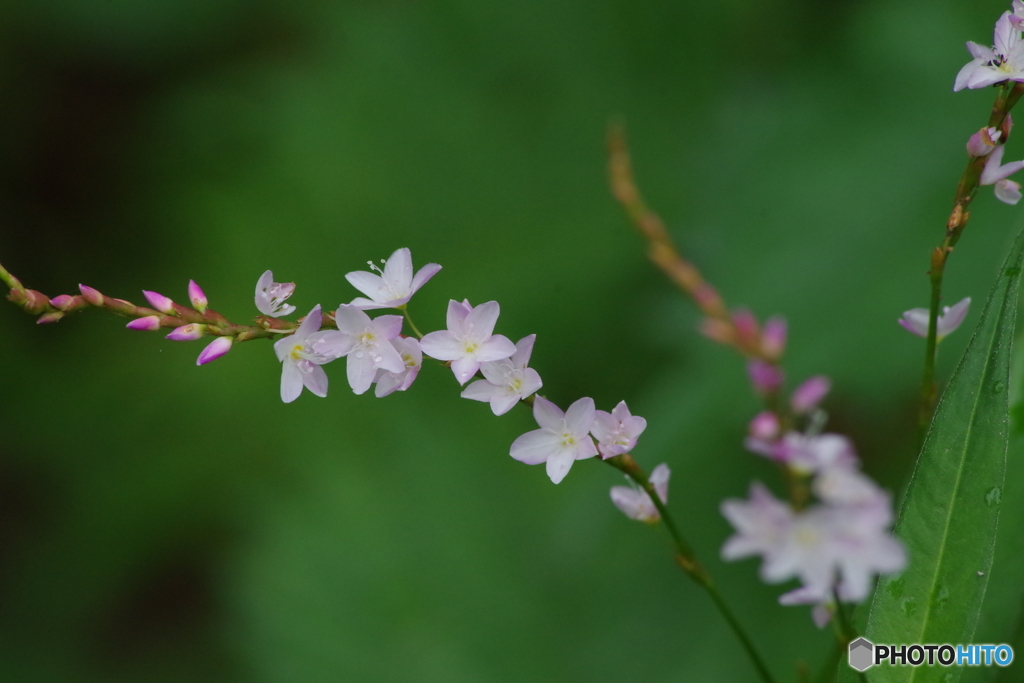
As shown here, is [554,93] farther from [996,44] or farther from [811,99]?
[996,44]

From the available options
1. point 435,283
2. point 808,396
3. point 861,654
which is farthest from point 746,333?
point 435,283

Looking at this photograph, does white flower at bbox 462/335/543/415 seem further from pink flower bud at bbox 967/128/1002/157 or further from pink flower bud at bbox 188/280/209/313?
pink flower bud at bbox 967/128/1002/157

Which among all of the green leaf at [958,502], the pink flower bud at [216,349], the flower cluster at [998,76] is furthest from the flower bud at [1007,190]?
the pink flower bud at [216,349]

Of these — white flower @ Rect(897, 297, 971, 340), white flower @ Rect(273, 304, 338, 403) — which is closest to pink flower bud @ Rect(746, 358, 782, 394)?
white flower @ Rect(897, 297, 971, 340)

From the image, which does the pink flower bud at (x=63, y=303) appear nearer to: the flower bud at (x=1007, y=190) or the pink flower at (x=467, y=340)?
the pink flower at (x=467, y=340)

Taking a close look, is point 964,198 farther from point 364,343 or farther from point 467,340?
point 364,343

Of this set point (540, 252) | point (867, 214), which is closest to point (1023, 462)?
point (867, 214)
